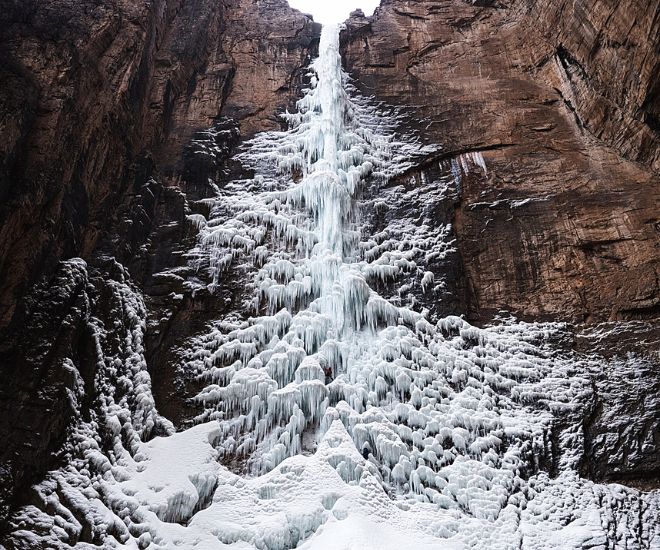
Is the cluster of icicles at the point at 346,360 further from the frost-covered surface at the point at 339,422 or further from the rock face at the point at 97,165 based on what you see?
the rock face at the point at 97,165

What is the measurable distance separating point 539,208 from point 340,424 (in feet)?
17.3

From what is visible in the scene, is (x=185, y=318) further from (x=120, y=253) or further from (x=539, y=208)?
(x=539, y=208)

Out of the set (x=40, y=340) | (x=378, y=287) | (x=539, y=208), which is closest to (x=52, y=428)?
(x=40, y=340)

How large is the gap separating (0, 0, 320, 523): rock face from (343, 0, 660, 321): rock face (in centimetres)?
346

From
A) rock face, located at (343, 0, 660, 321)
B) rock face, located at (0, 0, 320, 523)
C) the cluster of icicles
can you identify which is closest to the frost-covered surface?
the cluster of icicles

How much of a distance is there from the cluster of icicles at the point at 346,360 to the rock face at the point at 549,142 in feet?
3.86

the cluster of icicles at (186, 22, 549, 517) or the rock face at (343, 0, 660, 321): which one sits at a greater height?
the rock face at (343, 0, 660, 321)

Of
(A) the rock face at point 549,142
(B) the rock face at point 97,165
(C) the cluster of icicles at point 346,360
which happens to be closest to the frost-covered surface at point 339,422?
(C) the cluster of icicles at point 346,360

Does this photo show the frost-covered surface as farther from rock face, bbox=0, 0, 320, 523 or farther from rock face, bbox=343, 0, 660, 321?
rock face, bbox=343, 0, 660, 321

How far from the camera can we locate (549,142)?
11.7m

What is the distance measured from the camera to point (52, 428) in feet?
24.4

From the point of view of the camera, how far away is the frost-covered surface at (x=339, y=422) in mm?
7348

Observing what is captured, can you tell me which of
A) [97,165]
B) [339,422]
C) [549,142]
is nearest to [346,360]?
[339,422]

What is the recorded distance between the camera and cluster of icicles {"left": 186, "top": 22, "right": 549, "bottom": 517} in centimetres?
844
